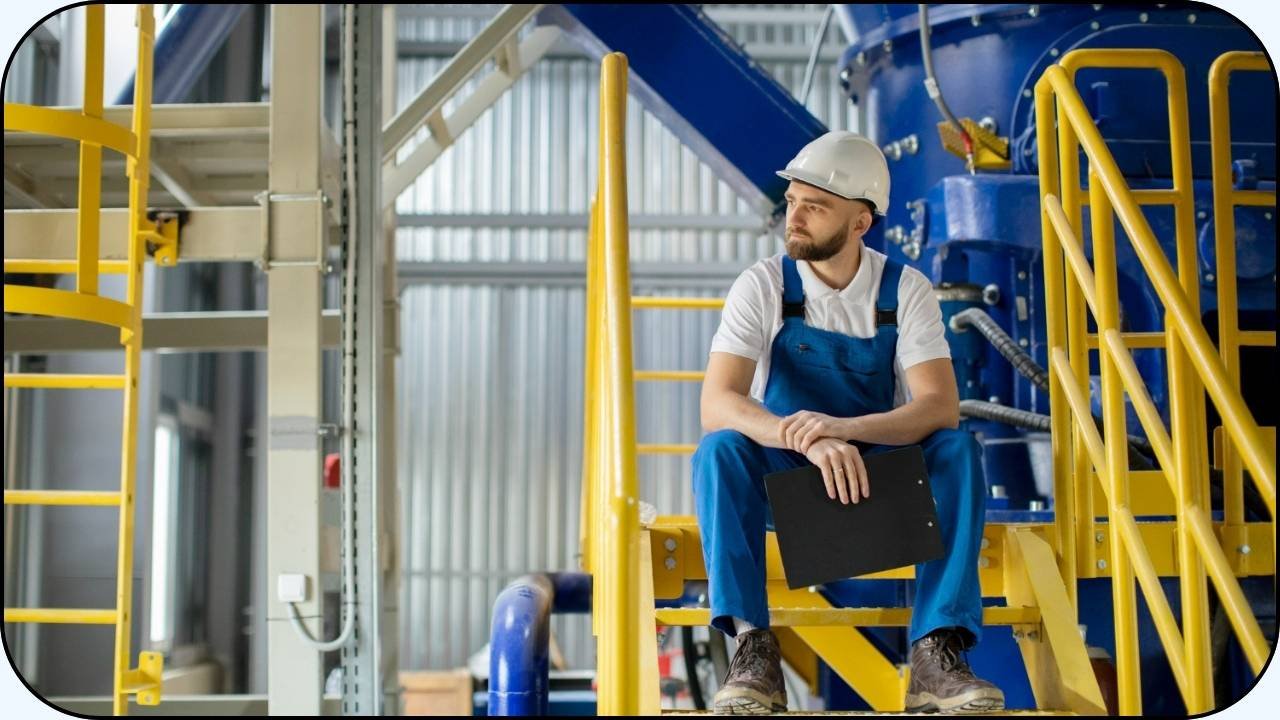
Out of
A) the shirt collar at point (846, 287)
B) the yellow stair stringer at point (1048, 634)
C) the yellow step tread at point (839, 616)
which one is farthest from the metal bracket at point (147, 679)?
the yellow stair stringer at point (1048, 634)

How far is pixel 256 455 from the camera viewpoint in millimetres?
14500

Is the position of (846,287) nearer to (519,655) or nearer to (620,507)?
(620,507)

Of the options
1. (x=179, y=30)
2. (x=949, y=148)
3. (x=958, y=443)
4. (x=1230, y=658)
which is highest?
(x=179, y=30)

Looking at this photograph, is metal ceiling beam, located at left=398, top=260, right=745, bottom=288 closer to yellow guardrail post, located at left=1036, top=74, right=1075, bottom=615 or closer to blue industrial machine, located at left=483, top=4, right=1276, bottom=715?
blue industrial machine, located at left=483, top=4, right=1276, bottom=715

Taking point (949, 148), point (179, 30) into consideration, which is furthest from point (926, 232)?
point (179, 30)

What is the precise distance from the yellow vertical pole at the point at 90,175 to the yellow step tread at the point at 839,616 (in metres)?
2.04

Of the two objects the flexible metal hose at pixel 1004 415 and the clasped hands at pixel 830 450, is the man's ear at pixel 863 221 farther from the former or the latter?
the flexible metal hose at pixel 1004 415

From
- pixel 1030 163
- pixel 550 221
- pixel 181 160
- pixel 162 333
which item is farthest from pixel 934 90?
pixel 550 221

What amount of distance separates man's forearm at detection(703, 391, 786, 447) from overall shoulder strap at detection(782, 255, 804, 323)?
276mm

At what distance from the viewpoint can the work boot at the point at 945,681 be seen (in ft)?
9.20

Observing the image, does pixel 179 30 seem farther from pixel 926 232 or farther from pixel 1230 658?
pixel 1230 658

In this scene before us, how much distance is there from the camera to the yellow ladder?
3811 mm

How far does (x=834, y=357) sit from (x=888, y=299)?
0.22 m

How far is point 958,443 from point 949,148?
2149mm
